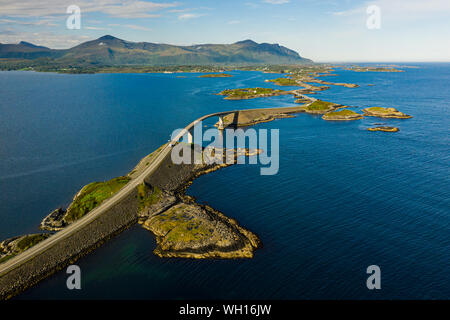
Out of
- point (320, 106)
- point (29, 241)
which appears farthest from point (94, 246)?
point (320, 106)

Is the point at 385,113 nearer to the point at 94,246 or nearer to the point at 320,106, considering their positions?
the point at 320,106

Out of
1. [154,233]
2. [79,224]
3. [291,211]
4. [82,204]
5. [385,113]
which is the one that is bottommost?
[154,233]

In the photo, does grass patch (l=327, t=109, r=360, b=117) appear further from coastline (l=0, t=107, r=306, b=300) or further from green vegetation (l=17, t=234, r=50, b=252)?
green vegetation (l=17, t=234, r=50, b=252)

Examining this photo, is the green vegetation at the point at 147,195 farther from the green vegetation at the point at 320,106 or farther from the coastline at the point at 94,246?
the green vegetation at the point at 320,106

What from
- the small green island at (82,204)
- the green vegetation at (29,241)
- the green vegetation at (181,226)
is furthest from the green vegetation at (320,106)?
the green vegetation at (29,241)

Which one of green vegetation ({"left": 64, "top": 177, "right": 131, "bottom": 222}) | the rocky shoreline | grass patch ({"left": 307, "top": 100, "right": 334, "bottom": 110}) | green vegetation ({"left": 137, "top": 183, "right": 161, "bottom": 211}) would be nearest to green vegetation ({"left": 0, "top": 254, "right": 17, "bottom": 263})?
the rocky shoreline
